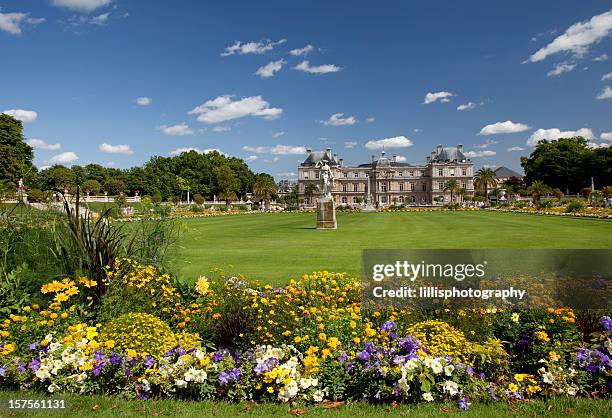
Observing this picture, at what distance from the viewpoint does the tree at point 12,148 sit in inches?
2191

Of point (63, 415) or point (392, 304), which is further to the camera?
Answer: point (392, 304)

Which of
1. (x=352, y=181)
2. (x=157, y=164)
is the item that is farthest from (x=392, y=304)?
(x=352, y=181)

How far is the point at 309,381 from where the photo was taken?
427 centimetres

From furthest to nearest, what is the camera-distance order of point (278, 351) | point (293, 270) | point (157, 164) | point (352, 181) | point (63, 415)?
point (352, 181)
point (157, 164)
point (293, 270)
point (278, 351)
point (63, 415)

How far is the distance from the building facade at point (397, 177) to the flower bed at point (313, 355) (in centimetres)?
11207

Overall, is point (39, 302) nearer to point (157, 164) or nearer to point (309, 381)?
point (309, 381)

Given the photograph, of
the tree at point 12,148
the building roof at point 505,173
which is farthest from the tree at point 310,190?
the building roof at point 505,173

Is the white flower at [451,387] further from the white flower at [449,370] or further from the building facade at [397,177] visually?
the building facade at [397,177]

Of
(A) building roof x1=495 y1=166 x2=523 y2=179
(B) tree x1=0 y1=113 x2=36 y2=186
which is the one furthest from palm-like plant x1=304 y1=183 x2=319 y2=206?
(A) building roof x1=495 y1=166 x2=523 y2=179

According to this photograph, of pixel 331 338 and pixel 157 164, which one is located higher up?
pixel 157 164

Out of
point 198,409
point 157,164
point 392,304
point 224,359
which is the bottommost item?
point 198,409

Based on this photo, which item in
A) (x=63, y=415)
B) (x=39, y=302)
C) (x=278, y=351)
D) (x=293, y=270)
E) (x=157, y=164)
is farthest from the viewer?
(x=157, y=164)

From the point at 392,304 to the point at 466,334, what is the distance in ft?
2.77

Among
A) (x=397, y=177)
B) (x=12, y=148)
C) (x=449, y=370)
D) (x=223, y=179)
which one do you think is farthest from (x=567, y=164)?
(x=449, y=370)
